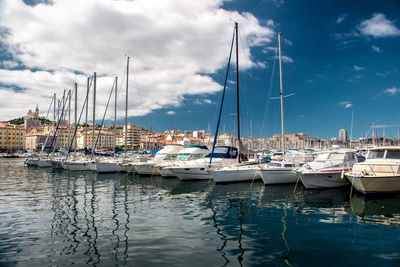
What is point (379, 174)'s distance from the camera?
13859mm

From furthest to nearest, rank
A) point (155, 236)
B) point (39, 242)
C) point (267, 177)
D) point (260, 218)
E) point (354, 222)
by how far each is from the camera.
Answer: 1. point (267, 177)
2. point (260, 218)
3. point (354, 222)
4. point (155, 236)
5. point (39, 242)

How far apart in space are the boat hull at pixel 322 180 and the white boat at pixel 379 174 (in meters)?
1.97

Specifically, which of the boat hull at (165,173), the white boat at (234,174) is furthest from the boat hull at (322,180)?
the boat hull at (165,173)

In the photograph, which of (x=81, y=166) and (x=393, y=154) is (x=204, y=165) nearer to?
(x=393, y=154)

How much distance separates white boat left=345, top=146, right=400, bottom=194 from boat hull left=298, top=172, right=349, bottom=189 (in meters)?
1.97

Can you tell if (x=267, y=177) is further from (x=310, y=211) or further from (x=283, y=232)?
(x=283, y=232)

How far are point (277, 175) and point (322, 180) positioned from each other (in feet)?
10.5

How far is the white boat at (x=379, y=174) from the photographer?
13461 millimetres

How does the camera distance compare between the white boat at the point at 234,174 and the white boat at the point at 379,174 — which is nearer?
the white boat at the point at 379,174

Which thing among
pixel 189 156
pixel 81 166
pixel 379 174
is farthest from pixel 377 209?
pixel 81 166

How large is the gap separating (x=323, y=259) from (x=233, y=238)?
2.64m

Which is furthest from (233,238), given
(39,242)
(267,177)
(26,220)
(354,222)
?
(267,177)

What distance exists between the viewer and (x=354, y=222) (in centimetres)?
959

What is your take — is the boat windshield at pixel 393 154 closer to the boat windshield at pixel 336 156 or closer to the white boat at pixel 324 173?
the white boat at pixel 324 173
